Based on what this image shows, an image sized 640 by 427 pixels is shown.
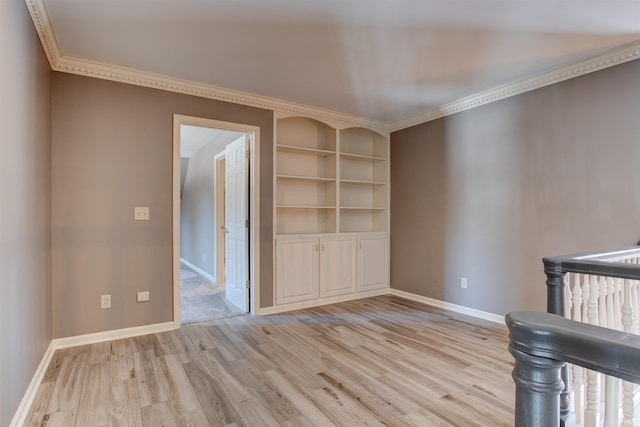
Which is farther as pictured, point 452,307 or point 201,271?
point 201,271

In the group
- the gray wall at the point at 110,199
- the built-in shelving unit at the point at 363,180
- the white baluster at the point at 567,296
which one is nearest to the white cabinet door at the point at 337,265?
the built-in shelving unit at the point at 363,180

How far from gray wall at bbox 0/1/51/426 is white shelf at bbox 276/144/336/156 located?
2.18 meters

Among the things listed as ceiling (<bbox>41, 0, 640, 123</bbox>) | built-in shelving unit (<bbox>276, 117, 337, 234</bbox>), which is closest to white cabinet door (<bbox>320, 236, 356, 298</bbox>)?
built-in shelving unit (<bbox>276, 117, 337, 234</bbox>)

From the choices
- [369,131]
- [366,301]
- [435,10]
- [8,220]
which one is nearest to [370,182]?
[369,131]

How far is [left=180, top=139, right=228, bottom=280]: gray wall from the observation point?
18.0 feet

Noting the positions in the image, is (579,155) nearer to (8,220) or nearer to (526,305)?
(526,305)

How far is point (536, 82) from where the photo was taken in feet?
9.99

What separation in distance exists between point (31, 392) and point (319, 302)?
2703 millimetres

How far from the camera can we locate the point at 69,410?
6.15 feet

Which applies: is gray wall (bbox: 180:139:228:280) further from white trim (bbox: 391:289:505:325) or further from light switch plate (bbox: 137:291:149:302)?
white trim (bbox: 391:289:505:325)

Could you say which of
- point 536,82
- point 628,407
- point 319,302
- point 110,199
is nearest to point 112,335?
point 110,199

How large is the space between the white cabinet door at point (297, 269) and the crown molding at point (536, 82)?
2187mm

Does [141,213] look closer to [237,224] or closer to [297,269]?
[237,224]

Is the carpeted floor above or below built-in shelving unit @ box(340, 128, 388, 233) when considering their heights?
below
